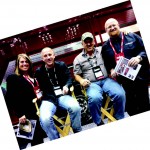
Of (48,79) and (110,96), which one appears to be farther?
(48,79)

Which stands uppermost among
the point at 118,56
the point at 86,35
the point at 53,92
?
the point at 86,35

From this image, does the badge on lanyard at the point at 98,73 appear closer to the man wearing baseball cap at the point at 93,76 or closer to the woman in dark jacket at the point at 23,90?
the man wearing baseball cap at the point at 93,76

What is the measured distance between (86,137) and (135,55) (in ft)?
3.92

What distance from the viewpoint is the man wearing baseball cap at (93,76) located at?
3.22 metres

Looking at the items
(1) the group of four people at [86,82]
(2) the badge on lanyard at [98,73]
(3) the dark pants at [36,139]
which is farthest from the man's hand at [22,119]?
(2) the badge on lanyard at [98,73]

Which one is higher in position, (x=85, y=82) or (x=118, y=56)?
(x=118, y=56)

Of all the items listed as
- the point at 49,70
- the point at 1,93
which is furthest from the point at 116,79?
the point at 1,93

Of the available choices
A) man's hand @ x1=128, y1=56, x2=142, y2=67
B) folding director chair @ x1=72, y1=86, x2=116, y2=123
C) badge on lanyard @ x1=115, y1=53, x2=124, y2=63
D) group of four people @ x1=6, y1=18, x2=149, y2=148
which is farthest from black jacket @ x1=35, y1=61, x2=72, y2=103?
man's hand @ x1=128, y1=56, x2=142, y2=67

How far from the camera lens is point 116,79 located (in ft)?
10.7

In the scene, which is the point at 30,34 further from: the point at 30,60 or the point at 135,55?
the point at 135,55

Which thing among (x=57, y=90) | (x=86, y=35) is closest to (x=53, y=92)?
(x=57, y=90)

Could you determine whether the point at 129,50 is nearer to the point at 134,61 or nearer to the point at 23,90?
the point at 134,61

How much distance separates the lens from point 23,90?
3.37 metres

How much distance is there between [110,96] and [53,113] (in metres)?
0.76
